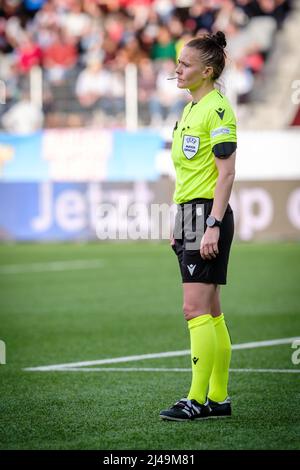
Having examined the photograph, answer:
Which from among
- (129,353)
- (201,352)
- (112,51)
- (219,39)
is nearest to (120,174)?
(112,51)

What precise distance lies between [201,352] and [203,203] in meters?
0.86

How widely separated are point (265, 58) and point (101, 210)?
18.2ft

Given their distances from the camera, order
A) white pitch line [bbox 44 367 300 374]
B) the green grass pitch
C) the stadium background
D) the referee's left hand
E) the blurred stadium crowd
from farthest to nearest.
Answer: the blurred stadium crowd, the stadium background, white pitch line [bbox 44 367 300 374], the referee's left hand, the green grass pitch

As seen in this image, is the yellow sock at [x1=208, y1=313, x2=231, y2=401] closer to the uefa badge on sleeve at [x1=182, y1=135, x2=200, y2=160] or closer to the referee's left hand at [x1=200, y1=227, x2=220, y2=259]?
the referee's left hand at [x1=200, y1=227, x2=220, y2=259]

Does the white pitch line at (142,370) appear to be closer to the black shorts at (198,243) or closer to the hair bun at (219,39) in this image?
the black shorts at (198,243)

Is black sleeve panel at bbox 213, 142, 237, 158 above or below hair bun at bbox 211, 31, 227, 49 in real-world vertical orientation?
below

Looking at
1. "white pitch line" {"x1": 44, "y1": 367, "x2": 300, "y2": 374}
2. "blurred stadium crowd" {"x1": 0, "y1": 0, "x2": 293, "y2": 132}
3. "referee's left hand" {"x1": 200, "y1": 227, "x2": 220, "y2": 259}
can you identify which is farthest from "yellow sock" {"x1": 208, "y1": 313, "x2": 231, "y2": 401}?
"blurred stadium crowd" {"x1": 0, "y1": 0, "x2": 293, "y2": 132}

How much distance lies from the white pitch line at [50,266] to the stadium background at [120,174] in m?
0.05

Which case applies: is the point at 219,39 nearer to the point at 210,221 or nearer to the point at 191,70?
the point at 191,70

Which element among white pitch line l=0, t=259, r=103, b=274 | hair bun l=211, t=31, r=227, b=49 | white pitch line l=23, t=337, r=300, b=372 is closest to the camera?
hair bun l=211, t=31, r=227, b=49

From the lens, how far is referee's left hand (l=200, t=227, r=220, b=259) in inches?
218

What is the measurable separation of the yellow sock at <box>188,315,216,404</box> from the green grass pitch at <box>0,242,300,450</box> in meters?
0.23

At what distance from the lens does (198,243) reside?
18.6ft

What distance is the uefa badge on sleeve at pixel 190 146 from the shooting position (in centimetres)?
567
